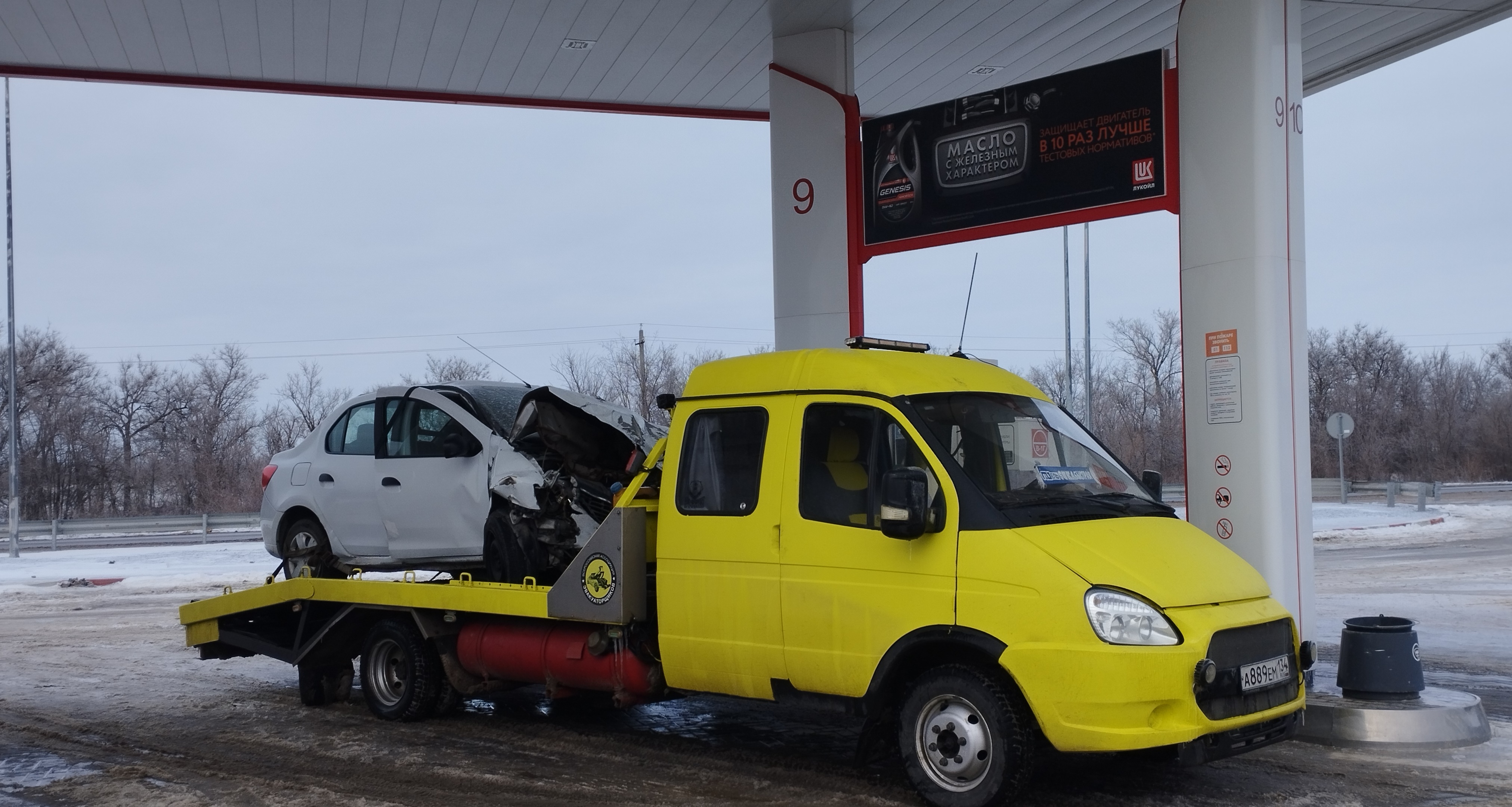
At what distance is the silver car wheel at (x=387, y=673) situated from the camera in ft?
29.0

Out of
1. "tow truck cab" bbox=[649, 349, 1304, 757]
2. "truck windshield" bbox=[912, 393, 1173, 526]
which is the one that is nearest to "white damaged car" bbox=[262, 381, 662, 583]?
"tow truck cab" bbox=[649, 349, 1304, 757]

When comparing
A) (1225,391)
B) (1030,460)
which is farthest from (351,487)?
(1225,391)

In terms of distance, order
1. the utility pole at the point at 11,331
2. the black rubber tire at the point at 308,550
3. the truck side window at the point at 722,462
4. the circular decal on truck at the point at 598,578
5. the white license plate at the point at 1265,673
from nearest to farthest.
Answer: the white license plate at the point at 1265,673
the truck side window at the point at 722,462
the circular decal on truck at the point at 598,578
the black rubber tire at the point at 308,550
the utility pole at the point at 11,331

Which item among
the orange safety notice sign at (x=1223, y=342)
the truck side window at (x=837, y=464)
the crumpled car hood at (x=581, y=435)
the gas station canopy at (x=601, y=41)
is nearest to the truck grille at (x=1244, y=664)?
the truck side window at (x=837, y=464)

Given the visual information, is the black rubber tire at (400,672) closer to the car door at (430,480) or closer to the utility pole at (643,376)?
the car door at (430,480)

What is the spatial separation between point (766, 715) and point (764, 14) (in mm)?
6437

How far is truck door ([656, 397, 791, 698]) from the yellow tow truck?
0.05ft

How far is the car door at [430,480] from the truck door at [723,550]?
90.2 inches

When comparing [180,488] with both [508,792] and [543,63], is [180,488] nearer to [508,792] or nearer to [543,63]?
[543,63]

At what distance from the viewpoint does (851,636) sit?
6.06 meters

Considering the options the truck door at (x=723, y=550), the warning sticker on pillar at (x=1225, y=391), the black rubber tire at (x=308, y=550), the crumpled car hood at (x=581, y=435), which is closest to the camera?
the truck door at (x=723, y=550)

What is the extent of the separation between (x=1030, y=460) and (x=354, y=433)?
19.4 feet

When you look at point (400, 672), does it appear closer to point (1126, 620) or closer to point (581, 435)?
point (581, 435)

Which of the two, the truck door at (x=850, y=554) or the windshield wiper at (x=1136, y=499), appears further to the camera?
the windshield wiper at (x=1136, y=499)
